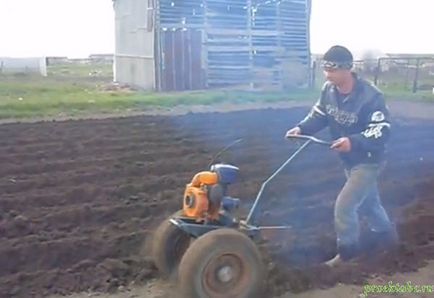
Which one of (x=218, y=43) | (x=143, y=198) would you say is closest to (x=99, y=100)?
(x=218, y=43)

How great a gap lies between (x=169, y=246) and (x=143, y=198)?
7.73ft

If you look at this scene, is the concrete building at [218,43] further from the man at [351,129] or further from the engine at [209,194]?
the engine at [209,194]

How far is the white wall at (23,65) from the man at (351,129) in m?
31.7

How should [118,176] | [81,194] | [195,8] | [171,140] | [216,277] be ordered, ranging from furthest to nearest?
[195,8] → [171,140] → [118,176] → [81,194] → [216,277]

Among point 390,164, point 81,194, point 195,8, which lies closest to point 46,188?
point 81,194

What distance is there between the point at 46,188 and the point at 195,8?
49.2ft

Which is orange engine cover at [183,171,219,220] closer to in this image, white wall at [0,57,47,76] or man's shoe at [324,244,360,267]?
man's shoe at [324,244,360,267]

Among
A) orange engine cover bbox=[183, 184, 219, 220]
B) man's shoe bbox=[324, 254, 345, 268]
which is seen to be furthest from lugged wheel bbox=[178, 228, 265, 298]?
man's shoe bbox=[324, 254, 345, 268]

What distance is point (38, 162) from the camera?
343 inches

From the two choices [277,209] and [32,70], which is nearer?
[277,209]

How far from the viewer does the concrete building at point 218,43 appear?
69.8ft

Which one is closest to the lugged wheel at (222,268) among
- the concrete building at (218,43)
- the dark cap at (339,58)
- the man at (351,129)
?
the man at (351,129)

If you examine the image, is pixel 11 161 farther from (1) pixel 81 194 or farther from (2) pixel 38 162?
(1) pixel 81 194

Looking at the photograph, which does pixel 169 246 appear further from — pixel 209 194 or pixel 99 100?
pixel 99 100
